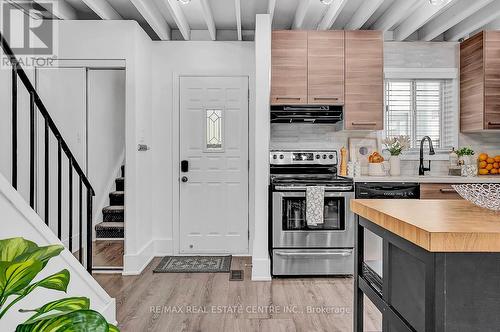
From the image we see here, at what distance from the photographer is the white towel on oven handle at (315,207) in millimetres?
3852

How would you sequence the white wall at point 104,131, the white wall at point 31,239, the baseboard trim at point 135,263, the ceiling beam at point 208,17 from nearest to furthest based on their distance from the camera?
the white wall at point 31,239 < the ceiling beam at point 208,17 < the baseboard trim at point 135,263 < the white wall at point 104,131

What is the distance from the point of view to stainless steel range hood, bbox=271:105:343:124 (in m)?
4.30

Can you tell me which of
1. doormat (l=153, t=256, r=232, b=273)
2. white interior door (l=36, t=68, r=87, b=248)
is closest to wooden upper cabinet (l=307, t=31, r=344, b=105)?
doormat (l=153, t=256, r=232, b=273)

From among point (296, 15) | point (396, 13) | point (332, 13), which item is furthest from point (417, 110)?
point (296, 15)

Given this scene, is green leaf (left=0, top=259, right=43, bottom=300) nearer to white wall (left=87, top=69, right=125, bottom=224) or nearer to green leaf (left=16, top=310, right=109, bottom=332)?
green leaf (left=16, top=310, right=109, bottom=332)

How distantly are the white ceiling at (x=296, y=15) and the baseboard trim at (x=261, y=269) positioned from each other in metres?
2.44

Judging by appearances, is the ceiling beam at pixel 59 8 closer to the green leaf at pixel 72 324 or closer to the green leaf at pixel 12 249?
the green leaf at pixel 12 249

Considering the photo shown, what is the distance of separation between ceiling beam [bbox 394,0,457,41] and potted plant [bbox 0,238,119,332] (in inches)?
148

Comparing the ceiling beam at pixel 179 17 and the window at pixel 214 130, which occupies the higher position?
the ceiling beam at pixel 179 17

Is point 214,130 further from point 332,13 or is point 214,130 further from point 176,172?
point 332,13

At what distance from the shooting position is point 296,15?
172 inches

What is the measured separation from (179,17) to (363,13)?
73.8 inches

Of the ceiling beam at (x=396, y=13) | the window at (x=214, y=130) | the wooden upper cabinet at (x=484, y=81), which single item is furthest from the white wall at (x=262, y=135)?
the wooden upper cabinet at (x=484, y=81)

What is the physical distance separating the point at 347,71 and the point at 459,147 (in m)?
1.65
